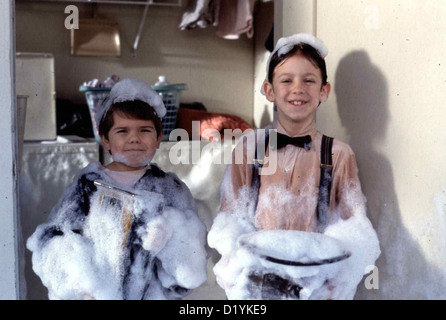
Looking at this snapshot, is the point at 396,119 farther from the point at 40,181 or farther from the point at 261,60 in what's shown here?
the point at 261,60

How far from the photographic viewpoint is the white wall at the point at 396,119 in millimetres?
1245

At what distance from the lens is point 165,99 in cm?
225

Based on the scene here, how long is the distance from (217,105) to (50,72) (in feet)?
3.86

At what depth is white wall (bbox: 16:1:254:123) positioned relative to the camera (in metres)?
2.74

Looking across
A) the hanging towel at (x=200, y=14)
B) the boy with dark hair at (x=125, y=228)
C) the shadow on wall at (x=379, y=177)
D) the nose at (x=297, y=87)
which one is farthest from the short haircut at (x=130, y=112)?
the hanging towel at (x=200, y=14)

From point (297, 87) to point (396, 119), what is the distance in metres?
0.25

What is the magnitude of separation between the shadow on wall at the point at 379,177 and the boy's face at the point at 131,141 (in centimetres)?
53

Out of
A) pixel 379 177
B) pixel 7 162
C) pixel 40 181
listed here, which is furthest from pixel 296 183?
pixel 40 181

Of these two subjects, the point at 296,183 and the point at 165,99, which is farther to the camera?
the point at 165,99

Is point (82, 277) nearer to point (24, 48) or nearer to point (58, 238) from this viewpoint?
point (58, 238)

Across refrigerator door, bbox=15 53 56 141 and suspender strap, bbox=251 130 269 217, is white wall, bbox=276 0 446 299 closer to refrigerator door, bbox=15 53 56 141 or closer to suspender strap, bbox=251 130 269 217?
suspender strap, bbox=251 130 269 217

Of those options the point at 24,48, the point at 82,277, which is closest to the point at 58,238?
the point at 82,277
